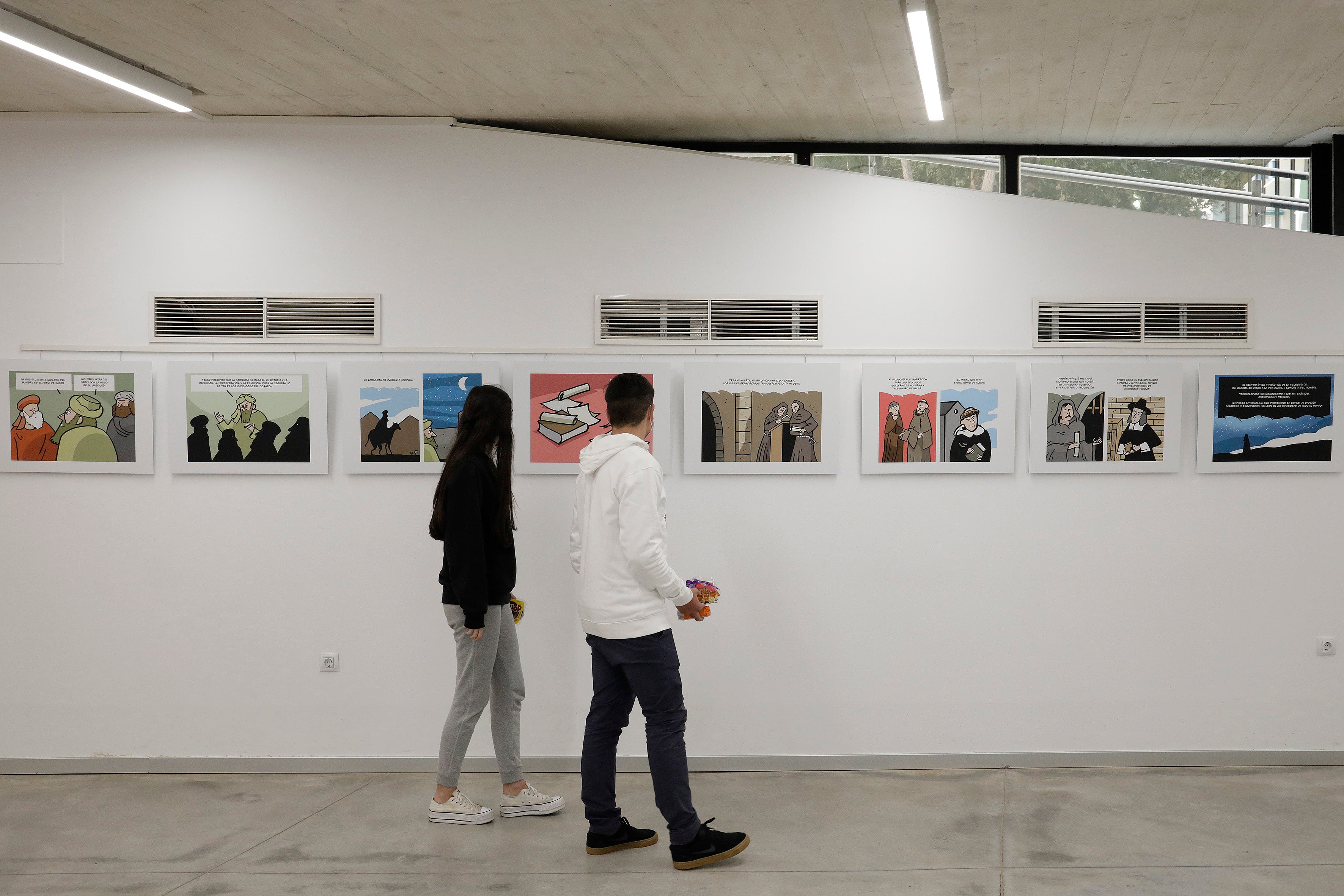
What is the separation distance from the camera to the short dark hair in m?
3.25

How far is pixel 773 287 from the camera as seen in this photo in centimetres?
420

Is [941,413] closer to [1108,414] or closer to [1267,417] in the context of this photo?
[1108,414]

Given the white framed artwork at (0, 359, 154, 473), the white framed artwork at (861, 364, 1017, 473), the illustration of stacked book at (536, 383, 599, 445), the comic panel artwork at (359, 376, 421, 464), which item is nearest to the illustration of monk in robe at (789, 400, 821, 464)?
the white framed artwork at (861, 364, 1017, 473)

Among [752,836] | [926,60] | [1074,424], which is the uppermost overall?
[926,60]

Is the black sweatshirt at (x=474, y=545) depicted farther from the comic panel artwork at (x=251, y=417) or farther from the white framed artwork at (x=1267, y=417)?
the white framed artwork at (x=1267, y=417)

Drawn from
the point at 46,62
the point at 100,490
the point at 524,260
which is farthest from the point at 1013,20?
the point at 100,490

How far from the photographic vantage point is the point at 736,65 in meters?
3.54

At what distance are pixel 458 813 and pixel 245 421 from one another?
2016 millimetres

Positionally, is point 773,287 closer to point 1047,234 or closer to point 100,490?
point 1047,234

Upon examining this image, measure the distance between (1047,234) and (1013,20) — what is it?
1.30m

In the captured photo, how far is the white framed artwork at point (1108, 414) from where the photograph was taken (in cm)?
418

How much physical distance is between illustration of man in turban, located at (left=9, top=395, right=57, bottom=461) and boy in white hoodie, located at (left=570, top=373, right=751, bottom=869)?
2.68 metres

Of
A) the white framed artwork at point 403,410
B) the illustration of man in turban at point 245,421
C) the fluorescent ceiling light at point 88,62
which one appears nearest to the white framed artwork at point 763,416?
the white framed artwork at point 403,410

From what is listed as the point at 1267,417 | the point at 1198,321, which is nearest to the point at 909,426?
the point at 1198,321
